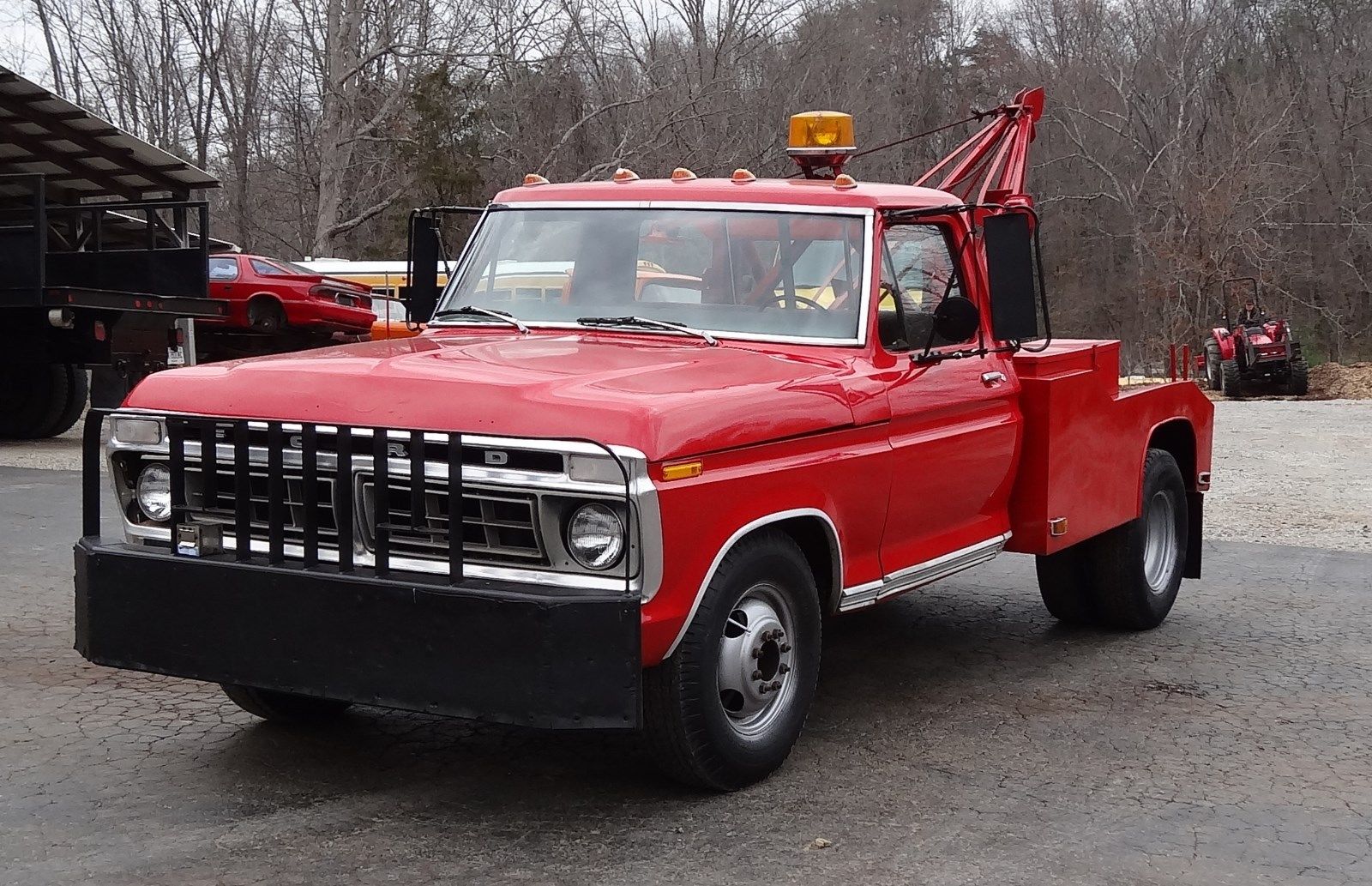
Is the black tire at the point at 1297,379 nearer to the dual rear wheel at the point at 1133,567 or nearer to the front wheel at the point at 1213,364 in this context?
the front wheel at the point at 1213,364

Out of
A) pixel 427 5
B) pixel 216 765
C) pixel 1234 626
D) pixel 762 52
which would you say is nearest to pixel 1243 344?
pixel 762 52

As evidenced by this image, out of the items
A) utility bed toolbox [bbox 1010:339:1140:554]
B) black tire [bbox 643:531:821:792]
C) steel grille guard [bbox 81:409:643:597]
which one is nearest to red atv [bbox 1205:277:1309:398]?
utility bed toolbox [bbox 1010:339:1140:554]

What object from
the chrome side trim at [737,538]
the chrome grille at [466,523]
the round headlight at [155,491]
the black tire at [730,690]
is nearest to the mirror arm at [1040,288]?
the chrome side trim at [737,538]

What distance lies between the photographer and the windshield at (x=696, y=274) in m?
5.66

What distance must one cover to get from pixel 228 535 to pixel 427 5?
34.4 m

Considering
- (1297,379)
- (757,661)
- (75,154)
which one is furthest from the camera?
(1297,379)

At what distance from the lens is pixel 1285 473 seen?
14609 mm

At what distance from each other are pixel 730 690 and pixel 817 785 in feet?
1.54

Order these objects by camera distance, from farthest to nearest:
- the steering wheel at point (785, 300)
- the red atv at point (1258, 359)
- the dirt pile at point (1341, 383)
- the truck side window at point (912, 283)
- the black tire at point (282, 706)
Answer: the dirt pile at point (1341, 383) < the red atv at point (1258, 359) < the truck side window at point (912, 283) < the steering wheel at point (785, 300) < the black tire at point (282, 706)

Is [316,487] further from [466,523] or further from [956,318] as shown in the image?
[956,318]

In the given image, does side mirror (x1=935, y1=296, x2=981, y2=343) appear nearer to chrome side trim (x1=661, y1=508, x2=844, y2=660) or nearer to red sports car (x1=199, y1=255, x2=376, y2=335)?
chrome side trim (x1=661, y1=508, x2=844, y2=660)

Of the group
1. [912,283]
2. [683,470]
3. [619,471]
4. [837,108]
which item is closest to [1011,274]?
[912,283]

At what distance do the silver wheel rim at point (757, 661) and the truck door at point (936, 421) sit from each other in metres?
0.72

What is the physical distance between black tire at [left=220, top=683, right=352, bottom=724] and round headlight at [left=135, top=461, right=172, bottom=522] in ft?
2.40
